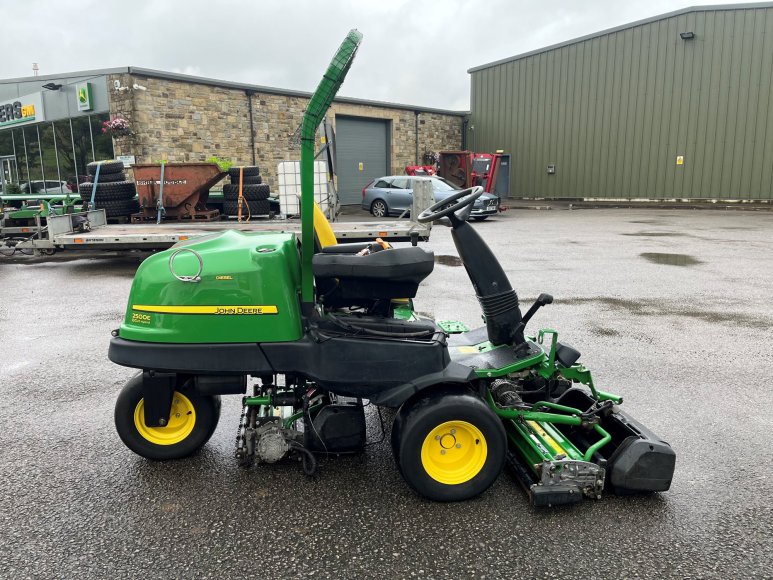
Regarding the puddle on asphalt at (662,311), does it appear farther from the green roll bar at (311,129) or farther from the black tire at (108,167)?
the black tire at (108,167)

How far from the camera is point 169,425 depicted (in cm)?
339

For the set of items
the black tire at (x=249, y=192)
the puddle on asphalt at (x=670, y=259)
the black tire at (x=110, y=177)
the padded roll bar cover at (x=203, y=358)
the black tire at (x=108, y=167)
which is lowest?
the puddle on asphalt at (x=670, y=259)

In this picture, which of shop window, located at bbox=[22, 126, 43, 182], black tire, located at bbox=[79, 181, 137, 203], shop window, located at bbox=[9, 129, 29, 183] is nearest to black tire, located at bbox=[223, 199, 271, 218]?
black tire, located at bbox=[79, 181, 137, 203]

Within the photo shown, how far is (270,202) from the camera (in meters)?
14.6

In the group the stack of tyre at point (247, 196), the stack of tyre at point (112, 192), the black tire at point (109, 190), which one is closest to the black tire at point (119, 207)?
the stack of tyre at point (112, 192)

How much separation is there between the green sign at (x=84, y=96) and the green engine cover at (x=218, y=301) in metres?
18.9

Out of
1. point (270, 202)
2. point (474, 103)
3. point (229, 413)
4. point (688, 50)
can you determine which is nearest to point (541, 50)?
point (474, 103)

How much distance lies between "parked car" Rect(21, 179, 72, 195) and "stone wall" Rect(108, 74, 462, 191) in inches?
78.3

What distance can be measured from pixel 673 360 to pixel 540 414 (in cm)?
270

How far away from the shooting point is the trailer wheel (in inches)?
130

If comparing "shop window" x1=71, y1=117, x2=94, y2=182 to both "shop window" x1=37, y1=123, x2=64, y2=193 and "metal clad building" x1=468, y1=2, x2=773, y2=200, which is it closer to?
"shop window" x1=37, y1=123, x2=64, y2=193

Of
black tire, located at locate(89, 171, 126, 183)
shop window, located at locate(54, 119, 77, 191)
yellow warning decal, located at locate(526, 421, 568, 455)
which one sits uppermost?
shop window, located at locate(54, 119, 77, 191)

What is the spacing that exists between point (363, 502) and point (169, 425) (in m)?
1.23

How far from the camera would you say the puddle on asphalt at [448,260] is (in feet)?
34.7
